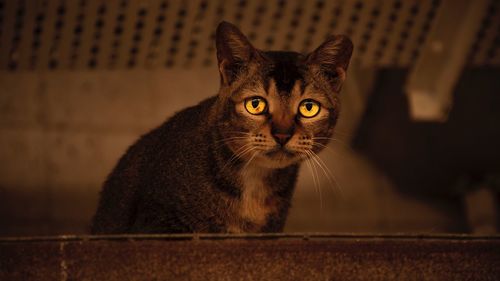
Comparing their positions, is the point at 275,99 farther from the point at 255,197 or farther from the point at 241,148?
the point at 255,197

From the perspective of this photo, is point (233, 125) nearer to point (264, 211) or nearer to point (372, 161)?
point (264, 211)

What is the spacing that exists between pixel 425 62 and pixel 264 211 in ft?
2.80

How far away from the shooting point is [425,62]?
2.46 m

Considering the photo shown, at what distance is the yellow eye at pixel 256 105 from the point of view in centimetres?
192

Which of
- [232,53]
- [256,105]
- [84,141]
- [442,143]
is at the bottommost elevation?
[84,141]

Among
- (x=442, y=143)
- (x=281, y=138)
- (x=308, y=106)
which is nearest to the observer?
(x=281, y=138)

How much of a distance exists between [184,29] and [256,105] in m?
0.48

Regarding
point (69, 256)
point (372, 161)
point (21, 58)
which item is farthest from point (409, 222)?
point (69, 256)

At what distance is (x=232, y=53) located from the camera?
6.58 feet

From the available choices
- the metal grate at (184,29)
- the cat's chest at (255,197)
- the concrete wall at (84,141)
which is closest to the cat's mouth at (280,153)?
the cat's chest at (255,197)

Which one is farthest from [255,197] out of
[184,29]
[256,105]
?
[184,29]

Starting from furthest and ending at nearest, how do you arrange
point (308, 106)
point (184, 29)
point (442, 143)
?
point (442, 143) < point (184, 29) < point (308, 106)

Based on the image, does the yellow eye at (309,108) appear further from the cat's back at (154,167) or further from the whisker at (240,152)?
the cat's back at (154,167)

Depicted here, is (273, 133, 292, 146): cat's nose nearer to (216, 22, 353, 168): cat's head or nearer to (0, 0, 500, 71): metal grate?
(216, 22, 353, 168): cat's head
